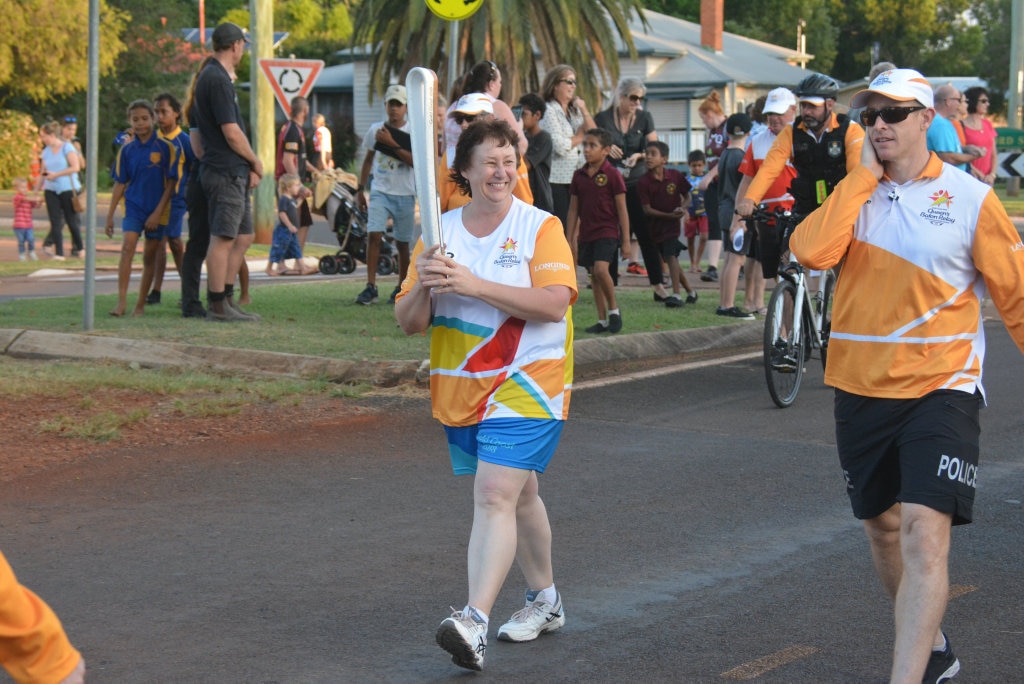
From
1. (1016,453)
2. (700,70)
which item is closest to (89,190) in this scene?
(1016,453)

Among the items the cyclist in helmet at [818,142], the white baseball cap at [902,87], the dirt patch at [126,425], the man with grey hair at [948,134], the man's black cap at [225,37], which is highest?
the man's black cap at [225,37]

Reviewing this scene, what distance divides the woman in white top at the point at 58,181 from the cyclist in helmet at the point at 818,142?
44.9ft

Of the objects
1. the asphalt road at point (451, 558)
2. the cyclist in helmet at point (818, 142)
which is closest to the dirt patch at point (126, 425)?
the asphalt road at point (451, 558)

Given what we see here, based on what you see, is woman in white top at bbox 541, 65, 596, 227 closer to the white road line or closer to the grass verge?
the grass verge

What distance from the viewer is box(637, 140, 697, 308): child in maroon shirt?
14.2 metres

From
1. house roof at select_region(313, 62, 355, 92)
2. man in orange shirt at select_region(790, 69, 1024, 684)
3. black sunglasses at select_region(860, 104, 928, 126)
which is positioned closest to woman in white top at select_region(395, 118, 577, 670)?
man in orange shirt at select_region(790, 69, 1024, 684)

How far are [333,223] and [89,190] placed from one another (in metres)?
7.86

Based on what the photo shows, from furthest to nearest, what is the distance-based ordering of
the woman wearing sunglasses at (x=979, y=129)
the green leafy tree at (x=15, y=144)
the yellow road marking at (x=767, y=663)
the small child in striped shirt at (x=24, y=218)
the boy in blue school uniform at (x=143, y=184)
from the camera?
the green leafy tree at (x=15, y=144)
the small child in striped shirt at (x=24, y=218)
the woman wearing sunglasses at (x=979, y=129)
the boy in blue school uniform at (x=143, y=184)
the yellow road marking at (x=767, y=663)

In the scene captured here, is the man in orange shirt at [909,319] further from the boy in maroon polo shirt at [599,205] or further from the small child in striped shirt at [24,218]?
the small child in striped shirt at [24,218]

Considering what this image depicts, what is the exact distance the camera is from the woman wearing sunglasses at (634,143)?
14.2m

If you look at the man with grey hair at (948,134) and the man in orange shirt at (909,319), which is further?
the man with grey hair at (948,134)

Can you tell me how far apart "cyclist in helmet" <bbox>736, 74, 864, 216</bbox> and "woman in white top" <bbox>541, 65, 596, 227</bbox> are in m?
3.03

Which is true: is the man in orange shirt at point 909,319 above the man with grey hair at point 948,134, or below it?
below

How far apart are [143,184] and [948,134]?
23.9 feet
